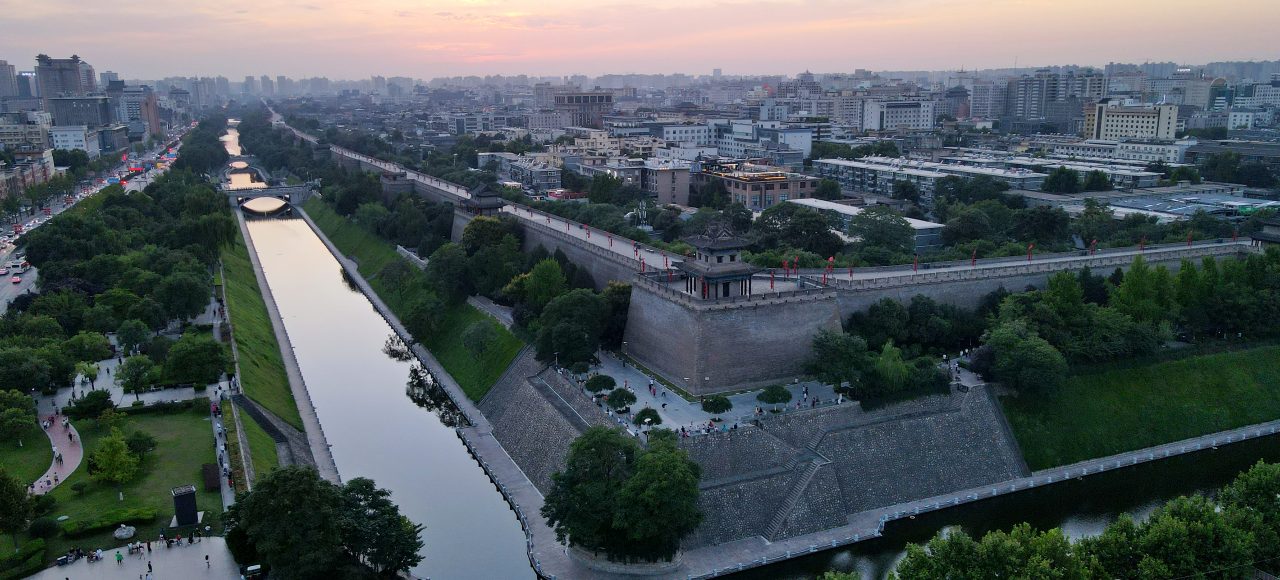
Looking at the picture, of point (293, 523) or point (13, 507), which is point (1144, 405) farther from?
point (13, 507)

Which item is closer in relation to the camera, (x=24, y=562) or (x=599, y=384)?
(x=24, y=562)

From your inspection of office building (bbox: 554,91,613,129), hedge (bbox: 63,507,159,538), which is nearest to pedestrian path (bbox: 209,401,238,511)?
hedge (bbox: 63,507,159,538)

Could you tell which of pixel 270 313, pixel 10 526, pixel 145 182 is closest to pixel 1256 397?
pixel 10 526

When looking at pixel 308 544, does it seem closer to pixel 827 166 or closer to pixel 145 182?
pixel 827 166

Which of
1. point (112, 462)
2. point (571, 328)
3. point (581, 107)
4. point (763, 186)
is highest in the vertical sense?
point (581, 107)

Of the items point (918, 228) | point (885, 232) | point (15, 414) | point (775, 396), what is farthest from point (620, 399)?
point (918, 228)

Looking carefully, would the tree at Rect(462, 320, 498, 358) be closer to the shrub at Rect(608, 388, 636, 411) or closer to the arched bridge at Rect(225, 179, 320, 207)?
the shrub at Rect(608, 388, 636, 411)
